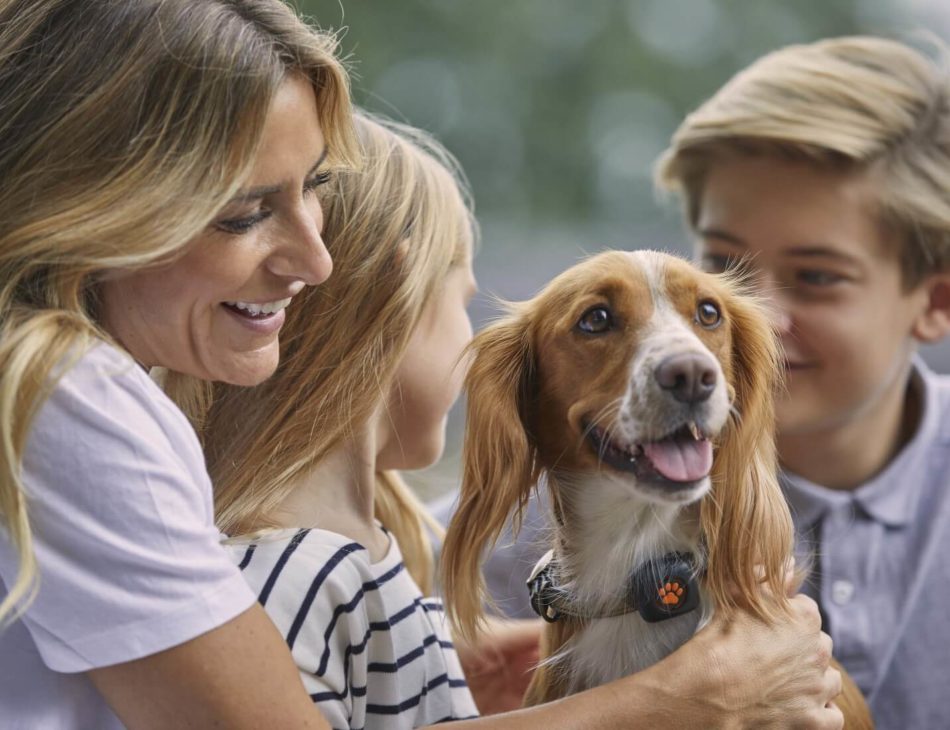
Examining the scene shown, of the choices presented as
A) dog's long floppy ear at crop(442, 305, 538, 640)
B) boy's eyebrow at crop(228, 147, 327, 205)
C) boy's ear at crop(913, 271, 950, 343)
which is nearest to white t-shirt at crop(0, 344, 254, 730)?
boy's eyebrow at crop(228, 147, 327, 205)

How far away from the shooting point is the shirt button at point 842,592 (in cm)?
250

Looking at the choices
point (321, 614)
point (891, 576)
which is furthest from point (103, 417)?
point (891, 576)

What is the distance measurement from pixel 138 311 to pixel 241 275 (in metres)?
0.14

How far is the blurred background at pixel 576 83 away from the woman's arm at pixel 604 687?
28.6 ft

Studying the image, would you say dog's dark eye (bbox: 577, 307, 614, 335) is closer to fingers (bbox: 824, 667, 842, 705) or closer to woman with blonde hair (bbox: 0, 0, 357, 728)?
woman with blonde hair (bbox: 0, 0, 357, 728)

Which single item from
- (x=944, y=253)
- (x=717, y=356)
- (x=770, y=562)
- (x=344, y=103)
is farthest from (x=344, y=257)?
(x=944, y=253)

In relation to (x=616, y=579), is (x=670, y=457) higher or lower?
higher

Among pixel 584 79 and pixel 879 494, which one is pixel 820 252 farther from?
pixel 584 79

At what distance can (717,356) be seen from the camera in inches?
68.9

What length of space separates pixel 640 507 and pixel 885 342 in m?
1.05

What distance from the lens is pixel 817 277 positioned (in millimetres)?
2541

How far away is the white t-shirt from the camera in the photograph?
4.17ft

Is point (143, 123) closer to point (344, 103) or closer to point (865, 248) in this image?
point (344, 103)

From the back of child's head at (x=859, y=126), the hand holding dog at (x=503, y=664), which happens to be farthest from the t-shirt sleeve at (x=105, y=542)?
the back of child's head at (x=859, y=126)
